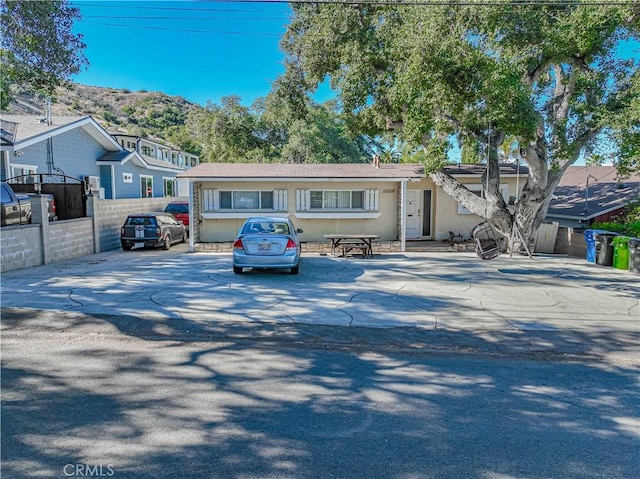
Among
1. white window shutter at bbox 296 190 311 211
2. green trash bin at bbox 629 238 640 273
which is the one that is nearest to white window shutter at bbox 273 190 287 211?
white window shutter at bbox 296 190 311 211

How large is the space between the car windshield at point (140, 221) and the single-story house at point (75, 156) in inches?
191

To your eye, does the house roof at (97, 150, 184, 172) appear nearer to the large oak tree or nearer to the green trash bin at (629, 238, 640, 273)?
the large oak tree

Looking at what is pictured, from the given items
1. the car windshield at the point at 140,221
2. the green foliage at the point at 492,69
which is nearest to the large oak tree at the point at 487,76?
the green foliage at the point at 492,69

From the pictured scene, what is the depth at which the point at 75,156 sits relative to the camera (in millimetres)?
21375

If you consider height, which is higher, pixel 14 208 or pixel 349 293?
pixel 14 208

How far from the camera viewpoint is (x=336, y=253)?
15.8 m

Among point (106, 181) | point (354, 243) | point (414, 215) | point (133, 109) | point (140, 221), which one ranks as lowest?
point (354, 243)

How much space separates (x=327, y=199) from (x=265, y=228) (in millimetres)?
7178

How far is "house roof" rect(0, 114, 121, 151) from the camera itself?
632 inches

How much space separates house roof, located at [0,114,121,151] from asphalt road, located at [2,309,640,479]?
1296 centimetres

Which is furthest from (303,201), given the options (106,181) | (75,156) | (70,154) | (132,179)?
(132,179)

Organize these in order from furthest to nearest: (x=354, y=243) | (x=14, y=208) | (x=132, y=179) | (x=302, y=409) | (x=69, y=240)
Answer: (x=132, y=179) < (x=354, y=243) < (x=69, y=240) < (x=14, y=208) < (x=302, y=409)

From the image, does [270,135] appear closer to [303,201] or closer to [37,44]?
[303,201]

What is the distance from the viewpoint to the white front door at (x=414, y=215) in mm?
19312
